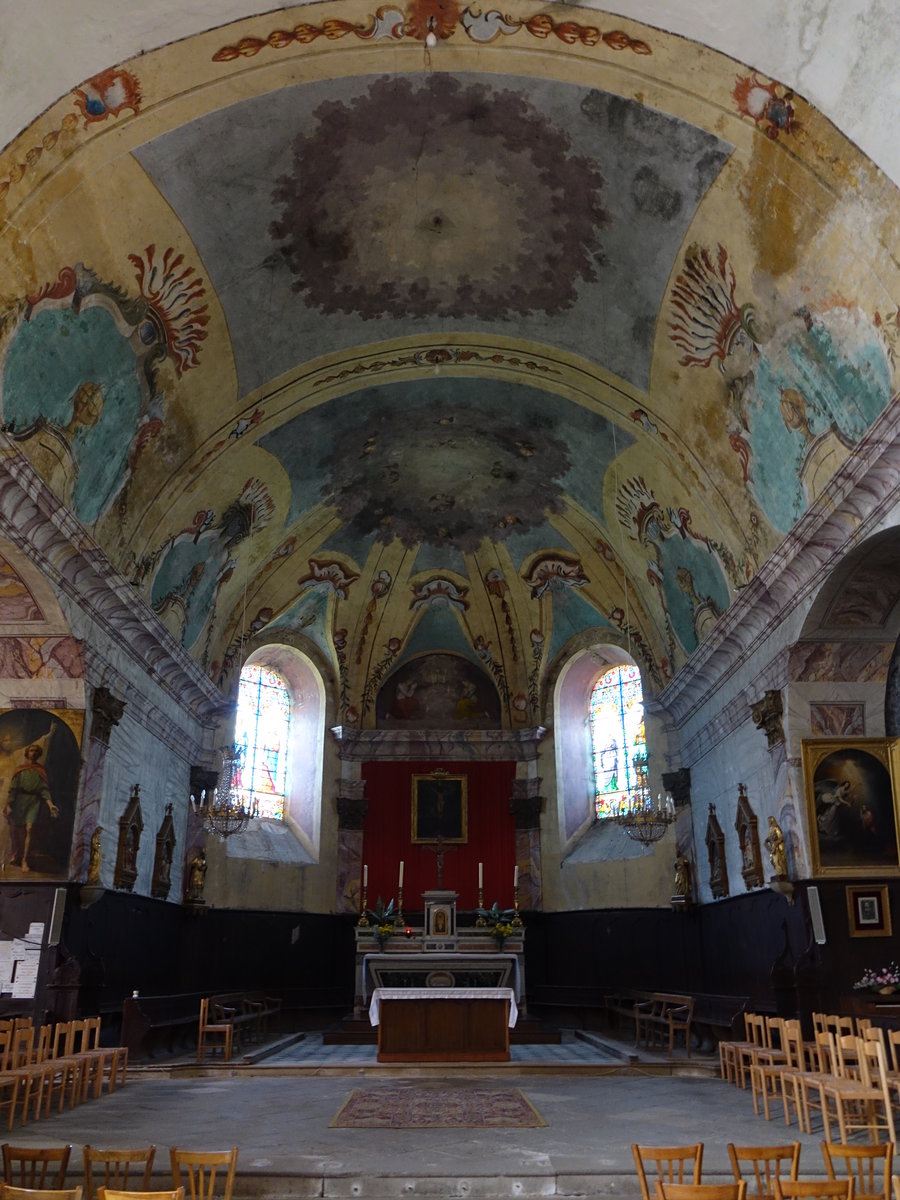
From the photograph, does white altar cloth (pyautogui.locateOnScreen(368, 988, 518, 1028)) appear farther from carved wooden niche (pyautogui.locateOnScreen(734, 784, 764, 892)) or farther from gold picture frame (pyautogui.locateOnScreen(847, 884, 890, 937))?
gold picture frame (pyautogui.locateOnScreen(847, 884, 890, 937))

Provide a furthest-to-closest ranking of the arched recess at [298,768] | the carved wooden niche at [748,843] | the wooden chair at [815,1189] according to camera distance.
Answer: the arched recess at [298,768]
the carved wooden niche at [748,843]
the wooden chair at [815,1189]

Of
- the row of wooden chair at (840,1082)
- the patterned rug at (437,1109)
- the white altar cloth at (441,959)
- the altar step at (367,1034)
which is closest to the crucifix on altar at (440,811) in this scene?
the altar step at (367,1034)

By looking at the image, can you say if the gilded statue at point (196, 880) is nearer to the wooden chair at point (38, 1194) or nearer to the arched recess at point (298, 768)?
the arched recess at point (298, 768)

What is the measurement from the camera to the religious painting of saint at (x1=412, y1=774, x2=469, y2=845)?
2148cm

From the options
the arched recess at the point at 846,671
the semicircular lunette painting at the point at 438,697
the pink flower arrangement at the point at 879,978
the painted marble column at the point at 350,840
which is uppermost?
the semicircular lunette painting at the point at 438,697

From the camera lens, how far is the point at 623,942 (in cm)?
1945

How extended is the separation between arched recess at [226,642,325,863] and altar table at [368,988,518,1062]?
668cm

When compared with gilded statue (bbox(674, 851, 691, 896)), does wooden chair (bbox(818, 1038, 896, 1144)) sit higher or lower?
lower

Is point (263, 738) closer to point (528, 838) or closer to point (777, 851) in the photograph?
point (528, 838)

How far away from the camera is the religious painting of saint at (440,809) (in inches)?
846

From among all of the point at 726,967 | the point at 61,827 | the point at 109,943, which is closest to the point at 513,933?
the point at 726,967

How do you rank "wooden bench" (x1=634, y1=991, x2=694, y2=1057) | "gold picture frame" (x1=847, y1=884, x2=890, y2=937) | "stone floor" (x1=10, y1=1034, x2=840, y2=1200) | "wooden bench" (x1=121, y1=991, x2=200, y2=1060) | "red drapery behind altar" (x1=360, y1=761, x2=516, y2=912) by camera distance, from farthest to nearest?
"red drapery behind altar" (x1=360, y1=761, x2=516, y2=912) → "wooden bench" (x1=634, y1=991, x2=694, y2=1057) → "wooden bench" (x1=121, y1=991, x2=200, y2=1060) → "gold picture frame" (x1=847, y1=884, x2=890, y2=937) → "stone floor" (x1=10, y1=1034, x2=840, y2=1200)

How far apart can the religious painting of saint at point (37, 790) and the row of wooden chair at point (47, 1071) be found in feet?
6.57

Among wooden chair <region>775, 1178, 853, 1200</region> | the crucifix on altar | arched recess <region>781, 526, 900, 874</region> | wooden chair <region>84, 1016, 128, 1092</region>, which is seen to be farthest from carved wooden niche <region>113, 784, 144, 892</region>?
wooden chair <region>775, 1178, 853, 1200</region>
